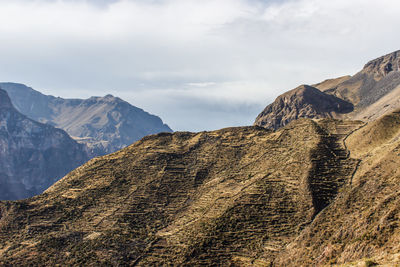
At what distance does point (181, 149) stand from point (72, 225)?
1273 inches

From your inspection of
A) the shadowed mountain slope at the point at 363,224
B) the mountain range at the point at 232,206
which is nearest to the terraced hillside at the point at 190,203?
the mountain range at the point at 232,206

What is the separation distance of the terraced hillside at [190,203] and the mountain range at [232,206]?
0.63 feet

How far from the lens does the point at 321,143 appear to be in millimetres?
78625

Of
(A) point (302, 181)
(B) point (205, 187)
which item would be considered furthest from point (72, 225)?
(A) point (302, 181)

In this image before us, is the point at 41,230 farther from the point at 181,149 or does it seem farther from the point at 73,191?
the point at 181,149

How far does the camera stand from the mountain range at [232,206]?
52.0m

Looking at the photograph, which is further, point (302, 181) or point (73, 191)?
point (73, 191)

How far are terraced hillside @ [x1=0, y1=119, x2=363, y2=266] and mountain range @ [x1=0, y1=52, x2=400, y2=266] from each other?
192 millimetres

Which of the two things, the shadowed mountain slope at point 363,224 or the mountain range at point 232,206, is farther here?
the mountain range at point 232,206

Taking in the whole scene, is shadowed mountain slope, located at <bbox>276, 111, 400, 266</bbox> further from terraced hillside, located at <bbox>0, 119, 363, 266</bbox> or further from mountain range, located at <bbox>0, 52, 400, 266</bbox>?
terraced hillside, located at <bbox>0, 119, 363, 266</bbox>

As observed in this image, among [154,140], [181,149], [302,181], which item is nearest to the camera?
[302,181]

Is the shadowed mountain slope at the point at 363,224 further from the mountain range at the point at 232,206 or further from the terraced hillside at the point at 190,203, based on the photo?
the terraced hillside at the point at 190,203

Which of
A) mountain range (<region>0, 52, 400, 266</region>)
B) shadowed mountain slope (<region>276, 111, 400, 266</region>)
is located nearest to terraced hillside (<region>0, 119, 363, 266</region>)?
mountain range (<region>0, 52, 400, 266</region>)

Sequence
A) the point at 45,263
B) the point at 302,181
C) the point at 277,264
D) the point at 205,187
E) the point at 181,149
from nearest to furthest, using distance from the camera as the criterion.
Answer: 1. the point at 277,264
2. the point at 45,263
3. the point at 302,181
4. the point at 205,187
5. the point at 181,149
